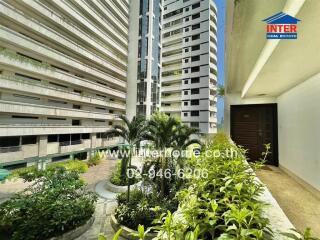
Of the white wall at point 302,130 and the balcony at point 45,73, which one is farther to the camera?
the balcony at point 45,73

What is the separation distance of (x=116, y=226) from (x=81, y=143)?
1570cm

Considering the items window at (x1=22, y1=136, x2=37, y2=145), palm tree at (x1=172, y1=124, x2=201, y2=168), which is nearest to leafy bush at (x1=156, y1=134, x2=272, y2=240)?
palm tree at (x1=172, y1=124, x2=201, y2=168)

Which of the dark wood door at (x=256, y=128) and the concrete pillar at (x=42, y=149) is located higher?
the dark wood door at (x=256, y=128)

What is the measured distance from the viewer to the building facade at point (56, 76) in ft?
46.0

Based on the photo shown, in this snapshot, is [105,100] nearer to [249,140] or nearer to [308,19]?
[249,140]

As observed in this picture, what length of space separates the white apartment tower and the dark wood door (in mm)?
20661

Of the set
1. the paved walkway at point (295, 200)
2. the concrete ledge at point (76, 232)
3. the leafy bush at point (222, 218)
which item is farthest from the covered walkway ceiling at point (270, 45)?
the concrete ledge at point (76, 232)

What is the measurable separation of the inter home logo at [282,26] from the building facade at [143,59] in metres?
24.1

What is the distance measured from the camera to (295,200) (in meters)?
5.12

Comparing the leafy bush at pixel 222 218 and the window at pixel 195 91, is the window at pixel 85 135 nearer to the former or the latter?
the window at pixel 195 91

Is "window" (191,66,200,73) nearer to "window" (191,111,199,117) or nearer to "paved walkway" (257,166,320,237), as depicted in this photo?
"window" (191,111,199,117)

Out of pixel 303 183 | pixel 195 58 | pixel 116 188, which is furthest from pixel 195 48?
pixel 303 183

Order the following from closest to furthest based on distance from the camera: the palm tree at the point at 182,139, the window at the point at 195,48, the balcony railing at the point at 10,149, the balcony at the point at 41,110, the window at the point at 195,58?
the palm tree at the point at 182,139, the balcony at the point at 41,110, the balcony railing at the point at 10,149, the window at the point at 195,58, the window at the point at 195,48

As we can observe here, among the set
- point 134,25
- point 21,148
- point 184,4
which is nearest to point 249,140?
point 21,148
